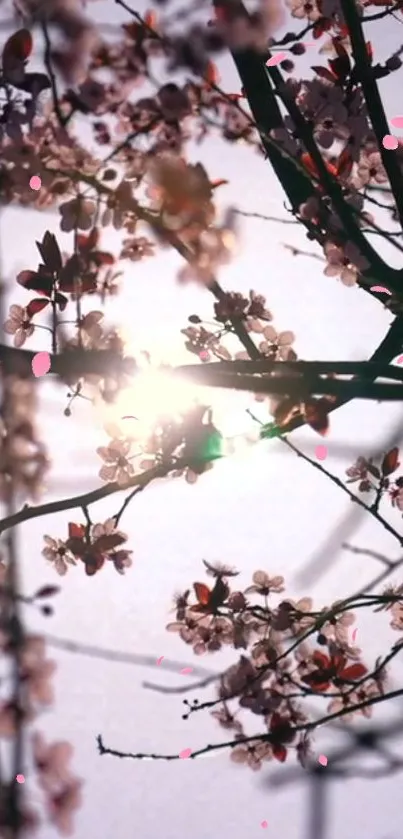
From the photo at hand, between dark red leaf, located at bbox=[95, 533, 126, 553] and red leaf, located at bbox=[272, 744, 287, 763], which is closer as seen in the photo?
red leaf, located at bbox=[272, 744, 287, 763]

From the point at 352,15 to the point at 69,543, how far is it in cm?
312

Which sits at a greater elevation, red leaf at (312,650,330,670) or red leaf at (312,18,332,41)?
red leaf at (312,18,332,41)

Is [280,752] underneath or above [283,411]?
underneath

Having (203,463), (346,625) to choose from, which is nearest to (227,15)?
(203,463)

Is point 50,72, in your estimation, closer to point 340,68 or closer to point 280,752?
point 340,68

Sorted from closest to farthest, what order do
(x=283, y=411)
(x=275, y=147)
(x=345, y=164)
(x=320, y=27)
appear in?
(x=275, y=147) < (x=283, y=411) < (x=345, y=164) < (x=320, y=27)

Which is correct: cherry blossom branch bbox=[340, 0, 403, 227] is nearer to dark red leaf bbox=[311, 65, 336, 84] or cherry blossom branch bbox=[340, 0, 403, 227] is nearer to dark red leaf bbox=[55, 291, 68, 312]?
dark red leaf bbox=[311, 65, 336, 84]

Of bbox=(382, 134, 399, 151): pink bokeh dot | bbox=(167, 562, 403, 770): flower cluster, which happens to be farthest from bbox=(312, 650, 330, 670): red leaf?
bbox=(382, 134, 399, 151): pink bokeh dot

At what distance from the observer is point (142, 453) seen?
169 inches

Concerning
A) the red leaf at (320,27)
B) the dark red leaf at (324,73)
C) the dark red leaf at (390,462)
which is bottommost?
the dark red leaf at (390,462)

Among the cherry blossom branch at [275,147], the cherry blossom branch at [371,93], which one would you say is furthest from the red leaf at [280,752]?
the cherry blossom branch at [371,93]

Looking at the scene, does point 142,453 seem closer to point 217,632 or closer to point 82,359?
point 217,632

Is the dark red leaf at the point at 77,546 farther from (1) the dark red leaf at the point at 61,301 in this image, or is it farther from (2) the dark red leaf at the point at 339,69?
(2) the dark red leaf at the point at 339,69

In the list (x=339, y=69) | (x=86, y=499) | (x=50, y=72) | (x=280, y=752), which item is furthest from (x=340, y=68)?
(x=280, y=752)
